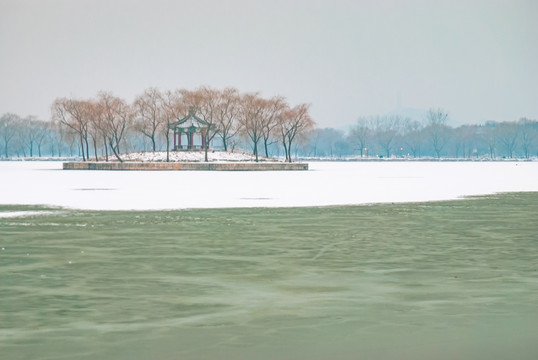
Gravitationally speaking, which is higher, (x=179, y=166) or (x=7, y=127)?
(x=7, y=127)

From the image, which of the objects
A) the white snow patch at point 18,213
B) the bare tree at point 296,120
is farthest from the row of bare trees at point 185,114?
the white snow patch at point 18,213

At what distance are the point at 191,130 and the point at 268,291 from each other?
296 ft

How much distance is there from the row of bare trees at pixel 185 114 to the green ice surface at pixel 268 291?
7948cm

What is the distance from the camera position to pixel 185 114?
10231 cm

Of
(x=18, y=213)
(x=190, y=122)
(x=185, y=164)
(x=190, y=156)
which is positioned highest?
(x=190, y=122)

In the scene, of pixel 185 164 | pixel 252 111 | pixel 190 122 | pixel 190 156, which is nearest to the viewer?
pixel 185 164

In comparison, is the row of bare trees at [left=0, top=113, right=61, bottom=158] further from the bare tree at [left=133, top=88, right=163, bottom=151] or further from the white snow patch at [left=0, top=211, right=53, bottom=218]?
the white snow patch at [left=0, top=211, right=53, bottom=218]

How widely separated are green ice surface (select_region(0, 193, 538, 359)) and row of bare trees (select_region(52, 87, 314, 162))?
7948 cm

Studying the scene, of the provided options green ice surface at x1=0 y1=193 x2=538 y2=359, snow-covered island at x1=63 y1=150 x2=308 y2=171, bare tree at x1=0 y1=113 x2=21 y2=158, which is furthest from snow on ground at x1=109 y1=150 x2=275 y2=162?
bare tree at x1=0 y1=113 x2=21 y2=158

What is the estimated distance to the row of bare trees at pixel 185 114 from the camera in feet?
325

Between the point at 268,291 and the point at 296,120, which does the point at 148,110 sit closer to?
the point at 296,120

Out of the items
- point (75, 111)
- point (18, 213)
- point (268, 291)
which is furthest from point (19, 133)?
point (268, 291)

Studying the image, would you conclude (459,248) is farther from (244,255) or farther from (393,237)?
(244,255)

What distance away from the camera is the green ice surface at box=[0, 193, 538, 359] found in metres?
8.17
